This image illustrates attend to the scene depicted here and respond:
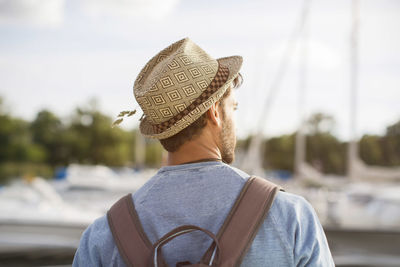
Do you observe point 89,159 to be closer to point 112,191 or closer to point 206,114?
point 112,191

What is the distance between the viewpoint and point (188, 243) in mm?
1231

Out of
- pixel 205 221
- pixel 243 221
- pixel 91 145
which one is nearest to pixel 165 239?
pixel 205 221

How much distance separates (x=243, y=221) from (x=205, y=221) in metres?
0.12

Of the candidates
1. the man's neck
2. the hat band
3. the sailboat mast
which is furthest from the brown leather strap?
the sailboat mast

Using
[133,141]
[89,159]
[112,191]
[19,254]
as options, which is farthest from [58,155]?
[19,254]

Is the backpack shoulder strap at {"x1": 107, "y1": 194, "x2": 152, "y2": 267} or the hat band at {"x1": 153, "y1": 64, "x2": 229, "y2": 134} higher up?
the hat band at {"x1": 153, "y1": 64, "x2": 229, "y2": 134}

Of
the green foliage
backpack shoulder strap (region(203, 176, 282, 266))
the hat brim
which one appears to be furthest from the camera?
the green foliage

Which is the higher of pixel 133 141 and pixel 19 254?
pixel 19 254

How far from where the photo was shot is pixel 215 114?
1354mm

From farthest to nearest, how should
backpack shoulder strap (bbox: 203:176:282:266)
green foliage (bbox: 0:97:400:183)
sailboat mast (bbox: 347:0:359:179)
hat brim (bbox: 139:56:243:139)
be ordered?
green foliage (bbox: 0:97:400:183), sailboat mast (bbox: 347:0:359:179), hat brim (bbox: 139:56:243:139), backpack shoulder strap (bbox: 203:176:282:266)

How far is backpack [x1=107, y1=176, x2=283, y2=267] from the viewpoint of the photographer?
1143 millimetres

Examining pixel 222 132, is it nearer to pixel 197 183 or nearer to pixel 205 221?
pixel 197 183

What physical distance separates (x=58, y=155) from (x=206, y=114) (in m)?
51.7

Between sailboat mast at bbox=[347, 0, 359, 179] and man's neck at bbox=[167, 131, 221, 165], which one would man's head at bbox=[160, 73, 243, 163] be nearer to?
man's neck at bbox=[167, 131, 221, 165]
